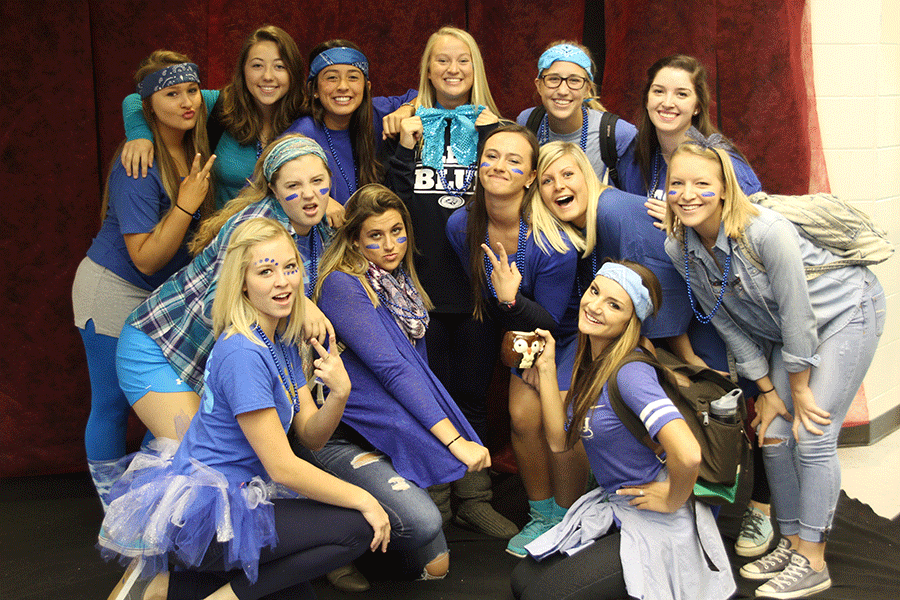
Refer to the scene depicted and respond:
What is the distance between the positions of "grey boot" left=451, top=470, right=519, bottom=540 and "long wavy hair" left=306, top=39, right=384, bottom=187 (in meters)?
1.28

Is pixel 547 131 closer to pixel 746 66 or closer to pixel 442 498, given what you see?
pixel 746 66

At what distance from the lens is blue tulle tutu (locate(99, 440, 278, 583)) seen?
2.21 metres

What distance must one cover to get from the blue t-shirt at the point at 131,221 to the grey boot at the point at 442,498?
1334 mm

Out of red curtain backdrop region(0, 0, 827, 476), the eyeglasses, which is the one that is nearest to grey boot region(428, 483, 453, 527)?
the eyeglasses

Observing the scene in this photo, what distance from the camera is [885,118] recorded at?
12.6 feet

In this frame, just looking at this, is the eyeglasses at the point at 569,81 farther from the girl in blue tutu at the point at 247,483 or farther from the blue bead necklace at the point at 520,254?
the girl in blue tutu at the point at 247,483

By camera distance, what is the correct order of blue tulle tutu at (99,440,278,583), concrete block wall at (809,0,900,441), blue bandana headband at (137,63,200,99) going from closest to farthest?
blue tulle tutu at (99,440,278,583) < blue bandana headband at (137,63,200,99) < concrete block wall at (809,0,900,441)

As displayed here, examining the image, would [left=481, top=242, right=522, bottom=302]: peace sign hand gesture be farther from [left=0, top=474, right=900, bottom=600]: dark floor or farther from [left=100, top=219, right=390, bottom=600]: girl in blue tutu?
[left=0, top=474, right=900, bottom=600]: dark floor

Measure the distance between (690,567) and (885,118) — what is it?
2.62m

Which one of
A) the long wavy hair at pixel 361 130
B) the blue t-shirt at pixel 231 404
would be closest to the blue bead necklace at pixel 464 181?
the long wavy hair at pixel 361 130

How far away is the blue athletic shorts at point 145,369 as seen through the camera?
2629mm

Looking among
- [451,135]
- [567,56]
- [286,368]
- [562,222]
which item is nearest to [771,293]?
[562,222]

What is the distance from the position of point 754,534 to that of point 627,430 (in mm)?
948

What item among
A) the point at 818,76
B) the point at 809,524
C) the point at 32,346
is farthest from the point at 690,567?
the point at 32,346
